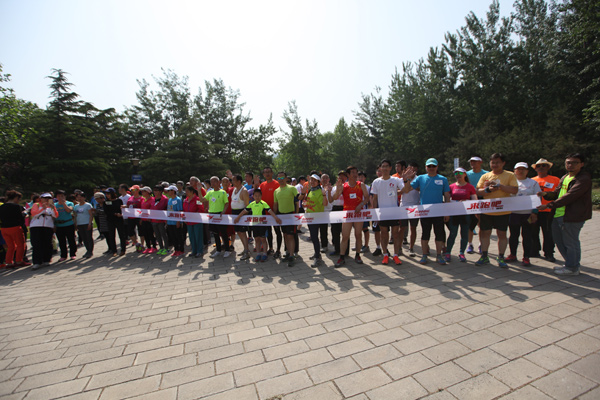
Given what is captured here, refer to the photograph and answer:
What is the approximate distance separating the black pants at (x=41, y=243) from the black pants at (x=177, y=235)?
10.2 feet

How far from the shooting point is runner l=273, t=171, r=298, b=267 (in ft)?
19.9

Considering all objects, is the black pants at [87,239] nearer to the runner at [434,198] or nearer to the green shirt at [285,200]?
the green shirt at [285,200]

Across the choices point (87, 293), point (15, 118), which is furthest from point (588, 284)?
point (15, 118)

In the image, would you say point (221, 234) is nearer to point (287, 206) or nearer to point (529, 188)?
point (287, 206)

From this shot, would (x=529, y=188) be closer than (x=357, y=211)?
Yes

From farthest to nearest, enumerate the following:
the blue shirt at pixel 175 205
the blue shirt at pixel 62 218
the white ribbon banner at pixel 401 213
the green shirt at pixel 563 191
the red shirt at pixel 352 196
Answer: the blue shirt at pixel 175 205 → the blue shirt at pixel 62 218 → the red shirt at pixel 352 196 → the white ribbon banner at pixel 401 213 → the green shirt at pixel 563 191

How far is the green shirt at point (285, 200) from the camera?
6164 mm

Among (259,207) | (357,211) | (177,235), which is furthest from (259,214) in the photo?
(177,235)

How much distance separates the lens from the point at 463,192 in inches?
217

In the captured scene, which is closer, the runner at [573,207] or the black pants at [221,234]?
the runner at [573,207]

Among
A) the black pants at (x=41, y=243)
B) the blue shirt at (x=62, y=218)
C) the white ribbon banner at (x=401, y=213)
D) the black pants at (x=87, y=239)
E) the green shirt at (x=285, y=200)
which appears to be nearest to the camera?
the white ribbon banner at (x=401, y=213)

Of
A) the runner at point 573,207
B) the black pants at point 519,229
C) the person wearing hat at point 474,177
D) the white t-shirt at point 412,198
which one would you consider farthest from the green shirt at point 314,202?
the runner at point 573,207

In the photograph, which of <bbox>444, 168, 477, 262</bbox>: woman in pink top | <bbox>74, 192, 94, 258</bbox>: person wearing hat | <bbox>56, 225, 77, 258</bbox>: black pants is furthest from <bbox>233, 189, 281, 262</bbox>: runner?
<bbox>56, 225, 77, 258</bbox>: black pants

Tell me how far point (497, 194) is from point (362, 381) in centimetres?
458
